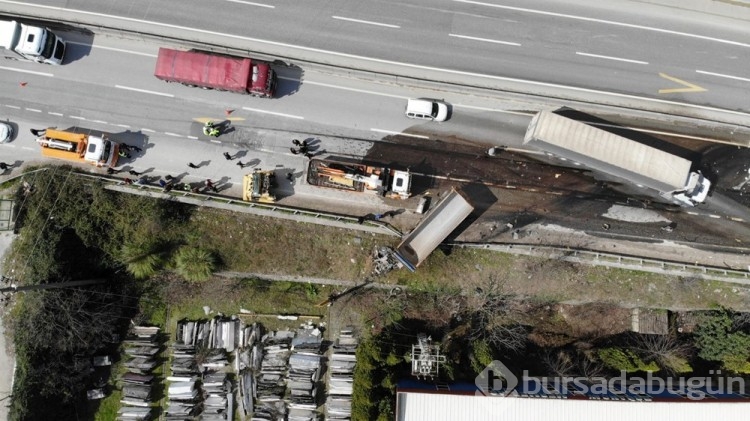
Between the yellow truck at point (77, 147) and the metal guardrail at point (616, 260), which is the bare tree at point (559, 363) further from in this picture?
the yellow truck at point (77, 147)

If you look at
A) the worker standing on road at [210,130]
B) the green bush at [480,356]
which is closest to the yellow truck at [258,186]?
the worker standing on road at [210,130]

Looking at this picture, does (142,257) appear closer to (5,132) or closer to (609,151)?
(5,132)

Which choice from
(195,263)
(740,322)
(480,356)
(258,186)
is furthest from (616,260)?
(195,263)

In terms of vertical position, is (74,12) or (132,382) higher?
(74,12)

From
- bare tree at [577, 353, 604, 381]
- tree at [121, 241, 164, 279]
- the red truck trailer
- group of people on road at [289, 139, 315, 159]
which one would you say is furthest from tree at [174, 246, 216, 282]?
bare tree at [577, 353, 604, 381]

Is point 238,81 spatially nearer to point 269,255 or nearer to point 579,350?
point 269,255

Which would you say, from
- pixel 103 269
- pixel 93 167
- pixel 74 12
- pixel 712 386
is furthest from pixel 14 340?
pixel 712 386
